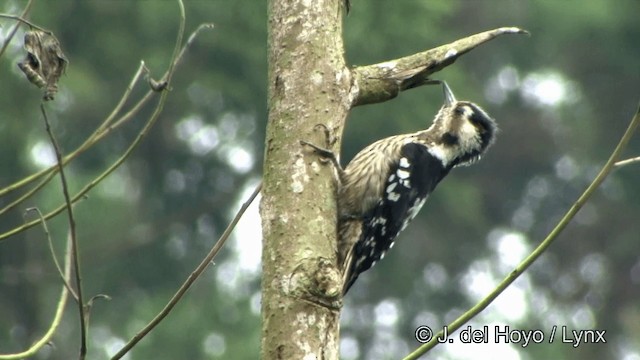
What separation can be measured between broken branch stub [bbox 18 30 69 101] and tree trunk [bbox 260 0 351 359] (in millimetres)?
766

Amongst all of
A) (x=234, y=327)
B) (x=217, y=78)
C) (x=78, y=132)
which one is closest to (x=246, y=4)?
(x=217, y=78)

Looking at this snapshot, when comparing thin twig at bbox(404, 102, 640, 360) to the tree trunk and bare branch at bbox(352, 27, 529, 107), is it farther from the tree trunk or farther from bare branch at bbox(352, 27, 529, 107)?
bare branch at bbox(352, 27, 529, 107)

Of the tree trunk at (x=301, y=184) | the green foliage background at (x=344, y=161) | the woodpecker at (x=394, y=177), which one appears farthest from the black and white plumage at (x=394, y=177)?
the green foliage background at (x=344, y=161)

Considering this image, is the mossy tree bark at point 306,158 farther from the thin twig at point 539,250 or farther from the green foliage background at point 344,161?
the green foliage background at point 344,161

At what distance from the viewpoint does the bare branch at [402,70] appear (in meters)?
4.09

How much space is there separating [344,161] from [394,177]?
9.77 metres

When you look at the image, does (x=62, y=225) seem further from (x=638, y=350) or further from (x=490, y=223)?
(x=638, y=350)

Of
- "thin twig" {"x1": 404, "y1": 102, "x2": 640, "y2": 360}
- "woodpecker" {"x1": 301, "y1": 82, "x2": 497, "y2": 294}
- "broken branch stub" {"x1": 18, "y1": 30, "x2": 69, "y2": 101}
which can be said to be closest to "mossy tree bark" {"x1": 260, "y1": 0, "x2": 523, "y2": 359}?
"thin twig" {"x1": 404, "y1": 102, "x2": 640, "y2": 360}

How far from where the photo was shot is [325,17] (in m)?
3.89

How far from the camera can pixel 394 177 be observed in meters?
5.17

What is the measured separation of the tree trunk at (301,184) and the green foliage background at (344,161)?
8255mm

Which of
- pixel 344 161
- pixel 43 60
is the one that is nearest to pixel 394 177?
pixel 43 60

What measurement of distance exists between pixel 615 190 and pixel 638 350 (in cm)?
253

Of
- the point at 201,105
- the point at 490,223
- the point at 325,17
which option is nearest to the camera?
the point at 325,17
